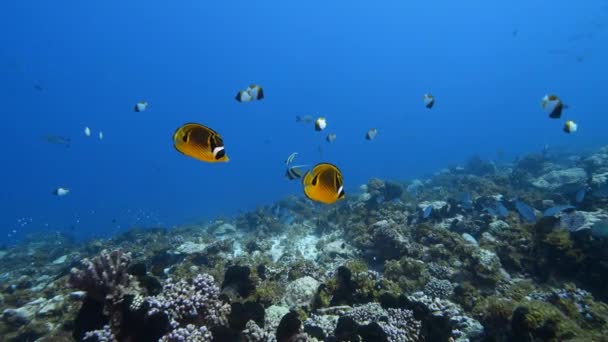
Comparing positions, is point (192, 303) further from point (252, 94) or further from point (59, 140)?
point (59, 140)

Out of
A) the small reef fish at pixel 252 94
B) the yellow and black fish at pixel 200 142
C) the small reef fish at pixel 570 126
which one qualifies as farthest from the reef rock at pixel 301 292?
the small reef fish at pixel 570 126

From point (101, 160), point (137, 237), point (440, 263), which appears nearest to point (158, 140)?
point (101, 160)

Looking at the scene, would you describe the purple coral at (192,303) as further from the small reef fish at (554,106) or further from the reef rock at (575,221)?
the small reef fish at (554,106)

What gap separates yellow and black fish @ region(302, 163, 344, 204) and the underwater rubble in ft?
7.37

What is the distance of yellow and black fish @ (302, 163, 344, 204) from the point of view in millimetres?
3010

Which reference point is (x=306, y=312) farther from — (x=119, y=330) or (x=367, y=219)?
(x=367, y=219)

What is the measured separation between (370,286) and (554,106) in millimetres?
5769

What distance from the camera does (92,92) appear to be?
599 ft

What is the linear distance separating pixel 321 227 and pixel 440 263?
254 inches

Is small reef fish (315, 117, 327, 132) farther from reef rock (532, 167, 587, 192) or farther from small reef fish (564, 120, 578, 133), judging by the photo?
reef rock (532, 167, 587, 192)

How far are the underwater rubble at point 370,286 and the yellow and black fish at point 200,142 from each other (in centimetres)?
236

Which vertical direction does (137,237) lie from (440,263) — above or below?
above

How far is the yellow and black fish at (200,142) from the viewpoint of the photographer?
2965 millimetres

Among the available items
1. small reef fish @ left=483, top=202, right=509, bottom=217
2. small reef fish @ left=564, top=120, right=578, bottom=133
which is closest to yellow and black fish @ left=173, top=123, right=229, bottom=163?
small reef fish @ left=483, top=202, right=509, bottom=217
